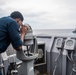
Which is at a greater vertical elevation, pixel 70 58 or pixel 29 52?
pixel 29 52

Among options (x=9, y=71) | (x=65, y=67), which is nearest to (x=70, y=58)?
(x=65, y=67)

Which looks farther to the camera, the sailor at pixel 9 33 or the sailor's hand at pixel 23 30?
the sailor's hand at pixel 23 30

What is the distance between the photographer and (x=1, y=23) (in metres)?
1.82

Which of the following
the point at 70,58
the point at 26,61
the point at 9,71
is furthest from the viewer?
the point at 70,58

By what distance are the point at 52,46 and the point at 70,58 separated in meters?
0.68

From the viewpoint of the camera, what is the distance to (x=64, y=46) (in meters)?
3.22

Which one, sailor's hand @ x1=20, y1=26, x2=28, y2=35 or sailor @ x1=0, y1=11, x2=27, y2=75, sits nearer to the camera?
sailor @ x1=0, y1=11, x2=27, y2=75

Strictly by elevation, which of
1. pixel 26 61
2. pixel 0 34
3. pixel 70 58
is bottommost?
pixel 70 58

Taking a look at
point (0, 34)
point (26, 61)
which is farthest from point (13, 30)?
point (26, 61)

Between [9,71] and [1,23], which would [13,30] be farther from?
[9,71]

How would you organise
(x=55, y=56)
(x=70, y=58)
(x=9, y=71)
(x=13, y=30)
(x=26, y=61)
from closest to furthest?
(x=13, y=30) → (x=26, y=61) → (x=9, y=71) → (x=70, y=58) → (x=55, y=56)

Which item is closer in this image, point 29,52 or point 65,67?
point 29,52

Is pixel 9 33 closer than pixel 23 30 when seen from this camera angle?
Yes

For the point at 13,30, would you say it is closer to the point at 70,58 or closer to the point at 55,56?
the point at 70,58
